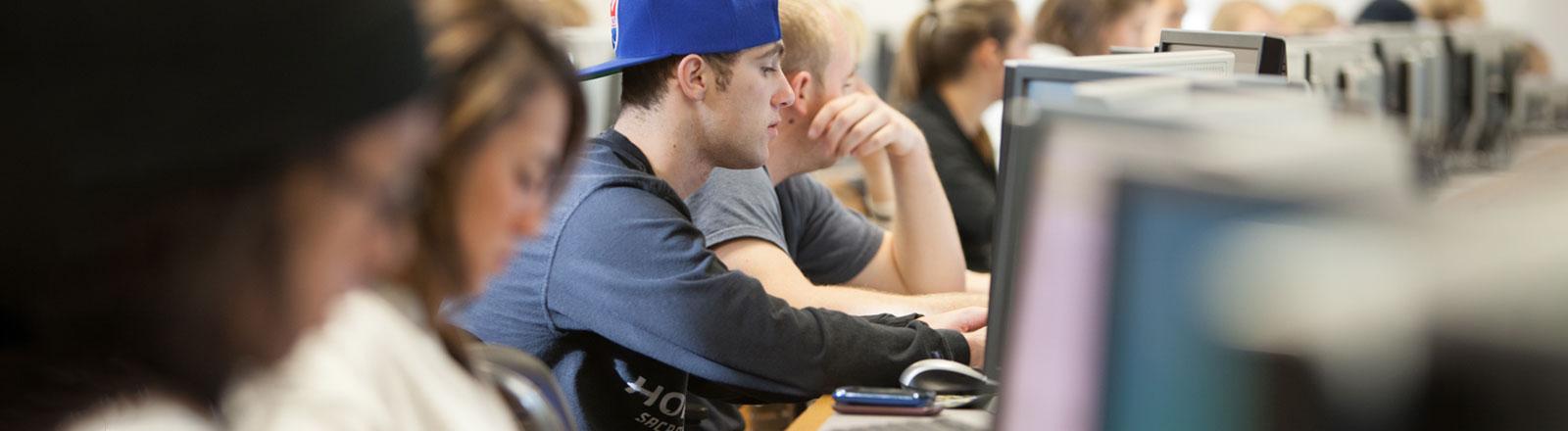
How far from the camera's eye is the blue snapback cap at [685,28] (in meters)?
1.91

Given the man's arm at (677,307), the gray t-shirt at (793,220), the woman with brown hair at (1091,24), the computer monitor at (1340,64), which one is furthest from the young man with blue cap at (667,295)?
the woman with brown hair at (1091,24)

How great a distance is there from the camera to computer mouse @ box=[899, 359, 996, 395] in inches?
64.1

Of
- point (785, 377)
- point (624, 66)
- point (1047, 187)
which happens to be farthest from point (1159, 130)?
point (624, 66)

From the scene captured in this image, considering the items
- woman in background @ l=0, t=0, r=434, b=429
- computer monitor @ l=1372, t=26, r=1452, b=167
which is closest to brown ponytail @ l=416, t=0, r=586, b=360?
woman in background @ l=0, t=0, r=434, b=429

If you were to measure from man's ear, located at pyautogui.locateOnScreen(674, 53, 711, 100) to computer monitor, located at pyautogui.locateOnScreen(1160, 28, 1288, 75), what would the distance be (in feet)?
1.95

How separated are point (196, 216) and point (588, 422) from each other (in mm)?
1207

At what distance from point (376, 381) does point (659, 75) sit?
1.06 metres

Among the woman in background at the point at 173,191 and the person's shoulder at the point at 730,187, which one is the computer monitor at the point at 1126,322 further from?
the person's shoulder at the point at 730,187

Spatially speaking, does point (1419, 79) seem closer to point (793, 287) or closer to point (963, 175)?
point (963, 175)

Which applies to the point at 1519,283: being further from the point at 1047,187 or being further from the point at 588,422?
the point at 588,422

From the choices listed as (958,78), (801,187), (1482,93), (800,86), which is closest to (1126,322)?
(800,86)

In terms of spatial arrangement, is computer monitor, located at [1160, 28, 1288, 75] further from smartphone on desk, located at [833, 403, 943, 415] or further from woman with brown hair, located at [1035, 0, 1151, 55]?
woman with brown hair, located at [1035, 0, 1151, 55]

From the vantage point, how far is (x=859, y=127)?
2344 millimetres

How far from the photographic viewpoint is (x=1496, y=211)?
0.60 meters
